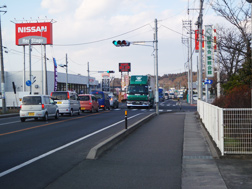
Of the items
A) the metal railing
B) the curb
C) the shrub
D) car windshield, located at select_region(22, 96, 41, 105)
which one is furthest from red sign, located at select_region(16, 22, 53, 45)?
the metal railing

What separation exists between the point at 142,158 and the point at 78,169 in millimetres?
2062

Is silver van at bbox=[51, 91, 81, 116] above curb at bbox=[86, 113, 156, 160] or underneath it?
above

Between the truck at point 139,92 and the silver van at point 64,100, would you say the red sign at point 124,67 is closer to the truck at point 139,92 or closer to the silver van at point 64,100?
the truck at point 139,92

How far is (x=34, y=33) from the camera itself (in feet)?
182

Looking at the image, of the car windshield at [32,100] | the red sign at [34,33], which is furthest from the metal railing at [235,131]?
the red sign at [34,33]

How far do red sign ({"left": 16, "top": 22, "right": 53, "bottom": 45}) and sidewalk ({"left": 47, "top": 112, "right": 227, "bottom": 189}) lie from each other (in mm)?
46288

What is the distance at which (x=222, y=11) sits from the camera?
13109 millimetres

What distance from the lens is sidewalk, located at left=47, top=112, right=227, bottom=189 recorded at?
643 centimetres

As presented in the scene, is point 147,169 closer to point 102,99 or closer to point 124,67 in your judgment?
point 102,99

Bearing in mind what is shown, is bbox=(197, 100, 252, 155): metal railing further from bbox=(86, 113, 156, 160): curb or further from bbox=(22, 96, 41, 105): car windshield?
bbox=(22, 96, 41, 105): car windshield

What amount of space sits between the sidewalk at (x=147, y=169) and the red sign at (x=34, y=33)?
46288 mm

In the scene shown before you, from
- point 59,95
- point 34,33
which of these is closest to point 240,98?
point 59,95

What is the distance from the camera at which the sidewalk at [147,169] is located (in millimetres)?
6429

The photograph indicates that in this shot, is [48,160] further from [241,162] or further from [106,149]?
[241,162]
